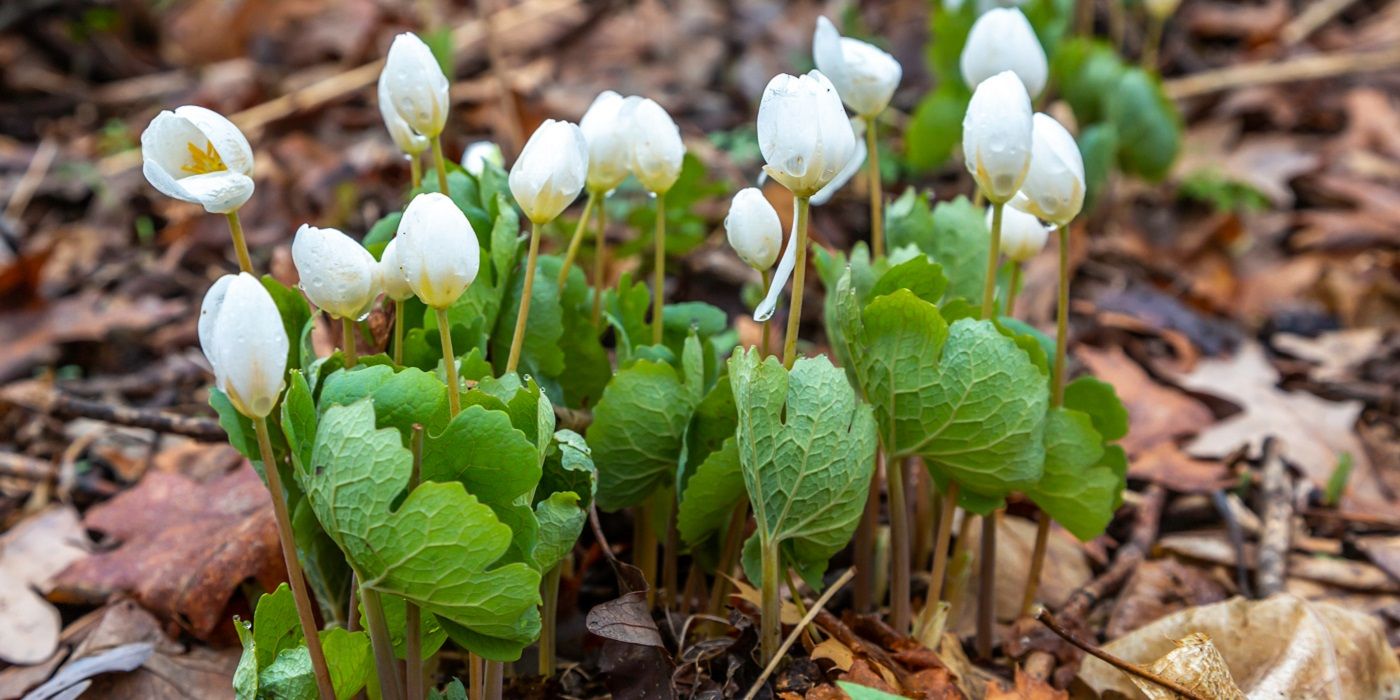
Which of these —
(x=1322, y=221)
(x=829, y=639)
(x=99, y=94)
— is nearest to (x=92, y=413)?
(x=829, y=639)

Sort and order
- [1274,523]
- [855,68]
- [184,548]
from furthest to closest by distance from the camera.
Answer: [1274,523] < [184,548] < [855,68]

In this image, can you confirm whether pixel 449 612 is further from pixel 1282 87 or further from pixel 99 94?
pixel 1282 87

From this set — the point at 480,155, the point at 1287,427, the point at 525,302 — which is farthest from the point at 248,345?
the point at 1287,427

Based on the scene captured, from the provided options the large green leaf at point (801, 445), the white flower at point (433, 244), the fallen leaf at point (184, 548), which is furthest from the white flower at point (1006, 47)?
the fallen leaf at point (184, 548)

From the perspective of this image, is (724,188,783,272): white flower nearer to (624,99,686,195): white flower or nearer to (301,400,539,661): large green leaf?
(624,99,686,195): white flower

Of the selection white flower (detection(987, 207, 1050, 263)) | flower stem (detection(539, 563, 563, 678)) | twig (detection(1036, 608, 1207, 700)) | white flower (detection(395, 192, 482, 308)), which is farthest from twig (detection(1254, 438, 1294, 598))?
white flower (detection(395, 192, 482, 308))

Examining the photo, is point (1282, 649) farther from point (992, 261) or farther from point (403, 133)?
point (403, 133)
